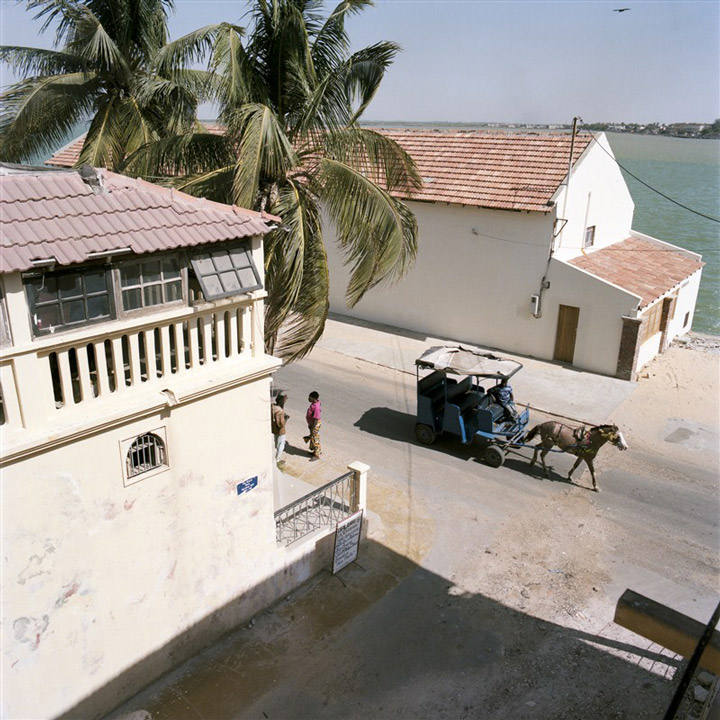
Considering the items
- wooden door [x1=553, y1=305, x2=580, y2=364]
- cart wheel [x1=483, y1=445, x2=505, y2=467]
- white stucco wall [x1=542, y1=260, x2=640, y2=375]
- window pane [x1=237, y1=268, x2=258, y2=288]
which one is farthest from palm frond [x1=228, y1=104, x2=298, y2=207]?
wooden door [x1=553, y1=305, x2=580, y2=364]

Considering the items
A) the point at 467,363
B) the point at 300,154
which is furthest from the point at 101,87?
the point at 467,363

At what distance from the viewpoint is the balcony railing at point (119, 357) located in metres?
5.91

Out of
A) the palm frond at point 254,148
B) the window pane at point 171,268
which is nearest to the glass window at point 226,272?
the window pane at point 171,268

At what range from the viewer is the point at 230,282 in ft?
23.7

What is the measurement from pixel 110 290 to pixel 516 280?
44.9 ft

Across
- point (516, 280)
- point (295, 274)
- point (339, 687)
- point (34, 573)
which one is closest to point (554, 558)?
point (339, 687)

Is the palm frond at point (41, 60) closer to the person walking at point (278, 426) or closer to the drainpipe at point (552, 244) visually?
the person walking at point (278, 426)

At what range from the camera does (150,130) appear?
13.0 metres

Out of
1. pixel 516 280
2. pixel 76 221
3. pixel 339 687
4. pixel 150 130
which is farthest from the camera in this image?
pixel 516 280

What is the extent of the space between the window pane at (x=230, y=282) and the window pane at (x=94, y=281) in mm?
1250

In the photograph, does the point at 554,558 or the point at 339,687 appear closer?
the point at 339,687

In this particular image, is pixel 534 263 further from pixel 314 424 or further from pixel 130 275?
pixel 130 275

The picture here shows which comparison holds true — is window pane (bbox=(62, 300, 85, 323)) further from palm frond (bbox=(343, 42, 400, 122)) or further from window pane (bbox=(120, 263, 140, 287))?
palm frond (bbox=(343, 42, 400, 122))

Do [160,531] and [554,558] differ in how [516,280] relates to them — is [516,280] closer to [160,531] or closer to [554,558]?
[554,558]
